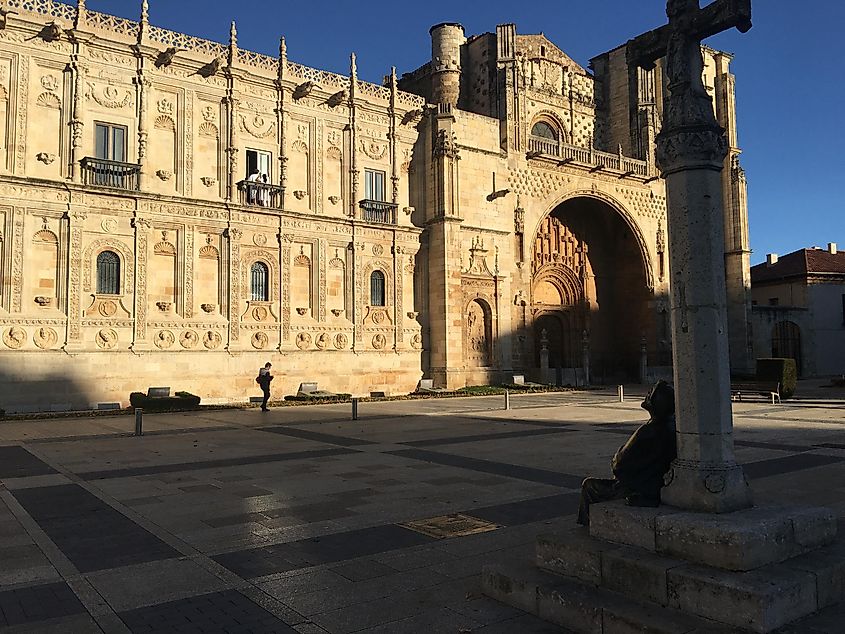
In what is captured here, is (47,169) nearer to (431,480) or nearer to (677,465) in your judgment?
(431,480)

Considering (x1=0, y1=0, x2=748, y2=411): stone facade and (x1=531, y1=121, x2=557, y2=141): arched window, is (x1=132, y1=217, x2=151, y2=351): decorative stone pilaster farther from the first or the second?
(x1=531, y1=121, x2=557, y2=141): arched window

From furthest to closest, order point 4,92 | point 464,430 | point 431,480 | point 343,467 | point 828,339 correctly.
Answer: point 828,339, point 4,92, point 464,430, point 343,467, point 431,480

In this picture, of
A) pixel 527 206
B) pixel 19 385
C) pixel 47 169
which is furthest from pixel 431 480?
pixel 527 206

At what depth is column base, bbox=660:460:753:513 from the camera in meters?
5.21

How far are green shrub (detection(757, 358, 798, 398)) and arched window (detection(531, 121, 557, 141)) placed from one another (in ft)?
62.1

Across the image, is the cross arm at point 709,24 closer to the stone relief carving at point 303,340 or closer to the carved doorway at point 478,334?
the stone relief carving at point 303,340

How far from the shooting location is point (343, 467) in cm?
1177

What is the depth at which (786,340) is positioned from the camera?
49094 millimetres

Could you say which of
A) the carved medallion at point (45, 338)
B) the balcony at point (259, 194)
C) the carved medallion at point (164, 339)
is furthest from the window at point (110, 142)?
the carved medallion at point (45, 338)

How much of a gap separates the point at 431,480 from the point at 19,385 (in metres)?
18.5

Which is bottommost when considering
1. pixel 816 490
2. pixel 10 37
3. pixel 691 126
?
pixel 816 490

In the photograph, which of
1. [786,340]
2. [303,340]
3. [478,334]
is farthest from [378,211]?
[786,340]

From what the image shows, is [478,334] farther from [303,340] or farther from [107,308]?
[107,308]

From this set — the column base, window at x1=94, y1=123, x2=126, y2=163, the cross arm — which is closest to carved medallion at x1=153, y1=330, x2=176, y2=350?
window at x1=94, y1=123, x2=126, y2=163
